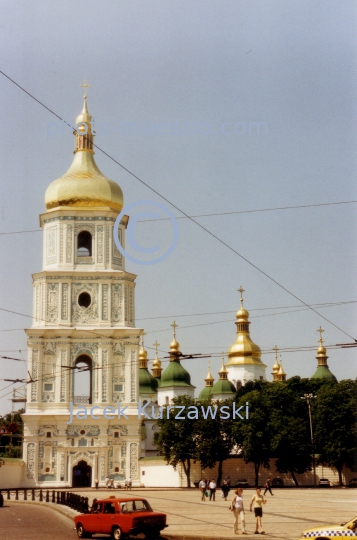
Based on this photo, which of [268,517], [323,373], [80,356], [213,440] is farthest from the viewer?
[323,373]

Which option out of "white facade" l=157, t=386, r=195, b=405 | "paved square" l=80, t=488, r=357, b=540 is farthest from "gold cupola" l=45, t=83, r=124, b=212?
"paved square" l=80, t=488, r=357, b=540

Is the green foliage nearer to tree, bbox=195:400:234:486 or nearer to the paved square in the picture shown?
tree, bbox=195:400:234:486

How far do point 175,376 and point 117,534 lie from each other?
60.5 m

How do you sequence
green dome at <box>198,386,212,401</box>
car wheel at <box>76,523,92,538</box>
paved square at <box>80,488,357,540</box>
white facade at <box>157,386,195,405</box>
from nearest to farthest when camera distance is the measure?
car wheel at <box>76,523,92,538</box> < paved square at <box>80,488,357,540</box> < white facade at <box>157,386,195,405</box> < green dome at <box>198,386,212,401</box>

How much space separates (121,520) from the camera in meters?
19.9

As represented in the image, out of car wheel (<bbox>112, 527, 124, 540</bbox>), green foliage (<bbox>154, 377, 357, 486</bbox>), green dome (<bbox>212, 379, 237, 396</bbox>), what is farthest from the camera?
green dome (<bbox>212, 379, 237, 396</bbox>)

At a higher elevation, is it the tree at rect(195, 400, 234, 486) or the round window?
the round window

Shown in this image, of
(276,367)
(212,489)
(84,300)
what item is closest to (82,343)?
(84,300)

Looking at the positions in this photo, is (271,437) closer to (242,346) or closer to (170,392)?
(170,392)

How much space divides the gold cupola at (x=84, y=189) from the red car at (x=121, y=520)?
3926 cm

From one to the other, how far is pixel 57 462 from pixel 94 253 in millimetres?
13799

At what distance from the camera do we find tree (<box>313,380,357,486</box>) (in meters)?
55.0

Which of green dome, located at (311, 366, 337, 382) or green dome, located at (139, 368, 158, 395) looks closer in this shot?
green dome, located at (139, 368, 158, 395)

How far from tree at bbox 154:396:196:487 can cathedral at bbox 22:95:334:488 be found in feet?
5.78
